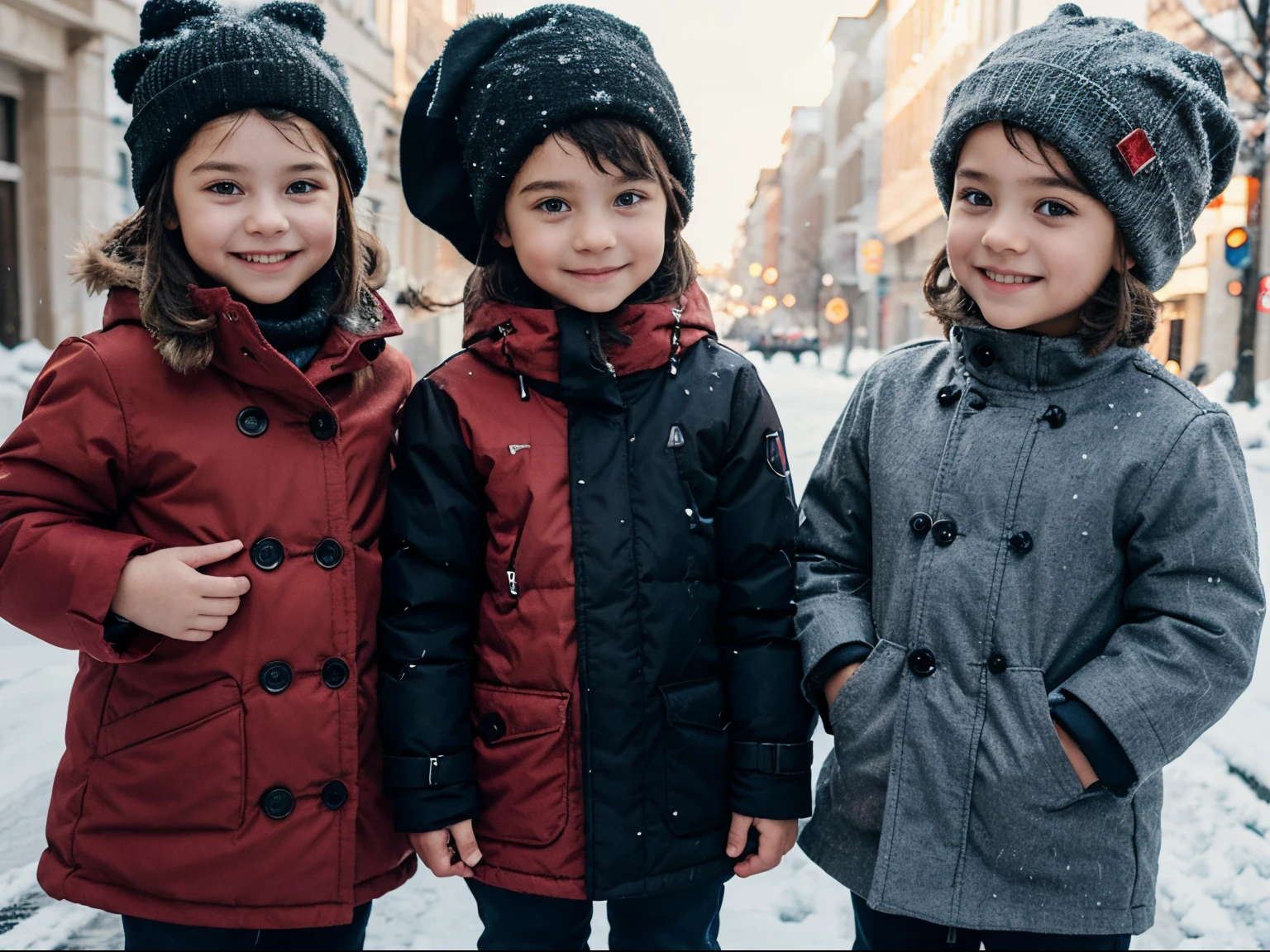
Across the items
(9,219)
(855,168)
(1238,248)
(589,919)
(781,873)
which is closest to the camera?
(589,919)

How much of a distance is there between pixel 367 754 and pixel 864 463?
0.90 meters

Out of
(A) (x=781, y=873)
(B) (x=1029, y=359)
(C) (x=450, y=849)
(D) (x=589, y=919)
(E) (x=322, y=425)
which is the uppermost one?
(B) (x=1029, y=359)

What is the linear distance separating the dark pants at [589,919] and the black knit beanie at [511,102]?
103cm

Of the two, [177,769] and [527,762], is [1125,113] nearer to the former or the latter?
[527,762]

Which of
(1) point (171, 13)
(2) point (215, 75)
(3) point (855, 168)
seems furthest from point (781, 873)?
(3) point (855, 168)

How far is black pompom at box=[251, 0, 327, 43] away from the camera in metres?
1.57

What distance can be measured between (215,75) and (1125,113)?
1.25 meters

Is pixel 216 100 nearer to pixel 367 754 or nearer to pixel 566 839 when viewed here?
pixel 367 754

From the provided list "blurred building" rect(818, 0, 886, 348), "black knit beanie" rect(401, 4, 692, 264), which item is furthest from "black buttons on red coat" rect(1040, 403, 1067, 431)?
"blurred building" rect(818, 0, 886, 348)

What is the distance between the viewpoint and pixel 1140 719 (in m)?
1.25

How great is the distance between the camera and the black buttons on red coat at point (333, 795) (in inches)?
57.3

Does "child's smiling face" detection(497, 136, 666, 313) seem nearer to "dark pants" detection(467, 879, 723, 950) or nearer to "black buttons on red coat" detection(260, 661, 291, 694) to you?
"black buttons on red coat" detection(260, 661, 291, 694)

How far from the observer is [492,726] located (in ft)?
4.88

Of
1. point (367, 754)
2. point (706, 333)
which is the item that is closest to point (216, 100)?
point (706, 333)
